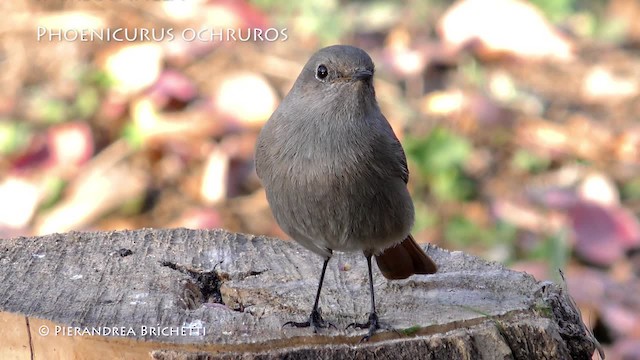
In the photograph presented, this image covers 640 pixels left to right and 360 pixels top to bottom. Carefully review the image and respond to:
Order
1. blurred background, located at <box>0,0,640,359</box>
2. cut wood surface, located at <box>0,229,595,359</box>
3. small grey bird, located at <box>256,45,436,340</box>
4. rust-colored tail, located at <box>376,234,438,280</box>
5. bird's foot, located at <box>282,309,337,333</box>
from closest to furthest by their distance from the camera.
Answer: cut wood surface, located at <box>0,229,595,359</box> → bird's foot, located at <box>282,309,337,333</box> → small grey bird, located at <box>256,45,436,340</box> → rust-colored tail, located at <box>376,234,438,280</box> → blurred background, located at <box>0,0,640,359</box>

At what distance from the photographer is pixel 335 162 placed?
10.7 ft

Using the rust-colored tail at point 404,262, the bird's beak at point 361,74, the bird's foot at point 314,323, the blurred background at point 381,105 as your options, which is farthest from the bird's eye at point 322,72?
the blurred background at point 381,105

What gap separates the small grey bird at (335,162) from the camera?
328 centimetres

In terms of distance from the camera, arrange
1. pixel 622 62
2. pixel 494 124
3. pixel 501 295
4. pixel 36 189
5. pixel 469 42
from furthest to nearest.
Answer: pixel 622 62
pixel 469 42
pixel 494 124
pixel 36 189
pixel 501 295

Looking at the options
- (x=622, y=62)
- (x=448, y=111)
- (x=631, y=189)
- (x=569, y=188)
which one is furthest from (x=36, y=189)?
(x=622, y=62)

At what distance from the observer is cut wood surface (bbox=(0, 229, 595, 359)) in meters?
2.94

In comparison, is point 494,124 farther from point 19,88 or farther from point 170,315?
point 170,315

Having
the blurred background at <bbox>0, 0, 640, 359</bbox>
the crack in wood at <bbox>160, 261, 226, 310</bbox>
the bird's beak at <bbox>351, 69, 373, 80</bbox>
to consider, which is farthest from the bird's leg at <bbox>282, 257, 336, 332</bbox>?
the blurred background at <bbox>0, 0, 640, 359</bbox>

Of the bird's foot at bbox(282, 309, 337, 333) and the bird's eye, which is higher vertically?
the bird's eye

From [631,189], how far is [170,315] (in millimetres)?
4174

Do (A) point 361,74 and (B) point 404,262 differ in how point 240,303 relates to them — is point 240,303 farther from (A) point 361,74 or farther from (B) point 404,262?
(A) point 361,74

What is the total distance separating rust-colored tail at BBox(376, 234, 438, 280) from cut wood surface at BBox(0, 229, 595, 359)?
4 cm

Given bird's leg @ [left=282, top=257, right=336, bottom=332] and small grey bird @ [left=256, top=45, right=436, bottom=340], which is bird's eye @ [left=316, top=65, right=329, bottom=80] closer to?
small grey bird @ [left=256, top=45, right=436, bottom=340]

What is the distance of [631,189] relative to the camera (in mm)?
6480
